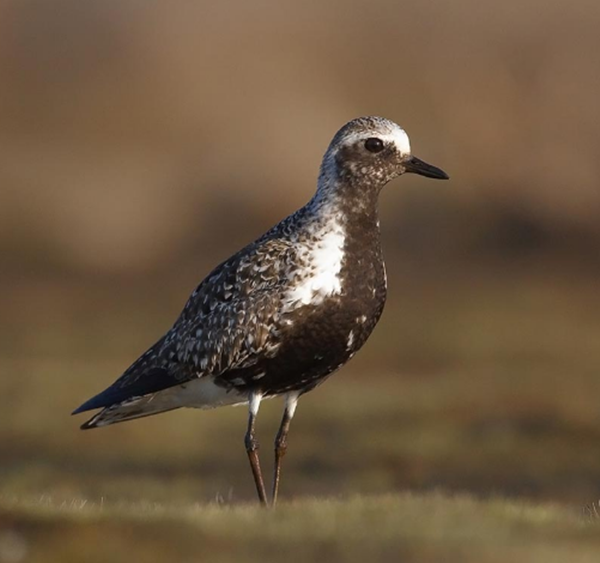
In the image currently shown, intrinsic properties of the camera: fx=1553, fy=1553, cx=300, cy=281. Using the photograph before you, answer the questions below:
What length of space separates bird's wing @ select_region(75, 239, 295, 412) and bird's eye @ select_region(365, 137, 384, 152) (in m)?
1.16

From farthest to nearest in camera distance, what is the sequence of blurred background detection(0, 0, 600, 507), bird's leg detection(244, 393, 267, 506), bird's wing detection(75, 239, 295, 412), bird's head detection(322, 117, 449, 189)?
blurred background detection(0, 0, 600, 507) < bird's head detection(322, 117, 449, 189) < bird's leg detection(244, 393, 267, 506) < bird's wing detection(75, 239, 295, 412)

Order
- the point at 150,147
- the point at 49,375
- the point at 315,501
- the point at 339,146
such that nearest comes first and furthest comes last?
the point at 315,501 < the point at 339,146 < the point at 49,375 < the point at 150,147

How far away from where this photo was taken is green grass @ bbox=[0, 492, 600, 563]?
9305mm

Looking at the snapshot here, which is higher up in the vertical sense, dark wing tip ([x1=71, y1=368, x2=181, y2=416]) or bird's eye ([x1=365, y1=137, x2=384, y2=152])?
bird's eye ([x1=365, y1=137, x2=384, y2=152])

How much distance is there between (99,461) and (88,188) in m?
28.2

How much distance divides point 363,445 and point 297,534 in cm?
1273

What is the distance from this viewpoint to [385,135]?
1309 cm

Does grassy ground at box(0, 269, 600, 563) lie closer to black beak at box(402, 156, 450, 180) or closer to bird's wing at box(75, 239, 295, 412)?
bird's wing at box(75, 239, 295, 412)

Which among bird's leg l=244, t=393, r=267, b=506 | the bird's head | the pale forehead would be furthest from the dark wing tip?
the pale forehead

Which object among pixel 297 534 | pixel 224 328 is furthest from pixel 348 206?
pixel 297 534

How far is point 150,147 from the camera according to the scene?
50781mm

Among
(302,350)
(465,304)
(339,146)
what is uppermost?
(465,304)

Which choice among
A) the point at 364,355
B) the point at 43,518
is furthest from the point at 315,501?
the point at 364,355

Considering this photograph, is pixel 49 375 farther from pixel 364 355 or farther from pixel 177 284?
pixel 177 284
